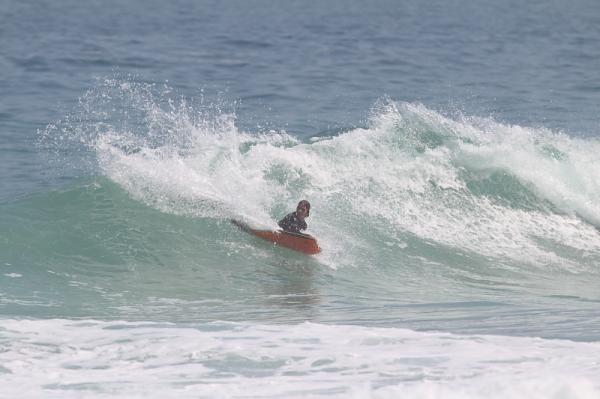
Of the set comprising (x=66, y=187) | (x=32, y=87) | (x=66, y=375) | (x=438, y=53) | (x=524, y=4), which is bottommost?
(x=66, y=375)

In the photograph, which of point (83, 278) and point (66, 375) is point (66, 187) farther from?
point (66, 375)

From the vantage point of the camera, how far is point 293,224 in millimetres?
13375

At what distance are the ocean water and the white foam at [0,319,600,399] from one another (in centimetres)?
3

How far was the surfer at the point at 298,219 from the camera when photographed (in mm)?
13258

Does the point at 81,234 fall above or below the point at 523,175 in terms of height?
below

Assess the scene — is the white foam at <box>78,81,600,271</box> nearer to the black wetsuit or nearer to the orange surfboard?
the orange surfboard

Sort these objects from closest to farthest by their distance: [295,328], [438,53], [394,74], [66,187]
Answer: [295,328] → [66,187] → [394,74] → [438,53]

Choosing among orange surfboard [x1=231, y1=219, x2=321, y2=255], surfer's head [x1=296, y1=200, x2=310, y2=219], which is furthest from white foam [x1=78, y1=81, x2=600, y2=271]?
surfer's head [x1=296, y1=200, x2=310, y2=219]

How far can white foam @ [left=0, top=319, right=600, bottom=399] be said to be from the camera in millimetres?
7859

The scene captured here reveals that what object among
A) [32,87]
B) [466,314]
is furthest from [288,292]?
[32,87]

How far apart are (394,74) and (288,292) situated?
648 inches

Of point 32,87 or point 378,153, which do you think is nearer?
point 378,153

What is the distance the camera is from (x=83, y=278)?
40.3 feet

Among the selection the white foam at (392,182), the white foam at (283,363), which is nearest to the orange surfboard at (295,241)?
the white foam at (392,182)
